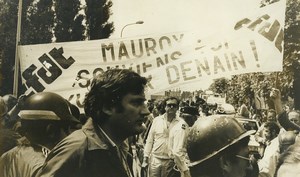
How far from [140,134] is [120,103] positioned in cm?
30

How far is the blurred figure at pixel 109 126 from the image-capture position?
2035 millimetres

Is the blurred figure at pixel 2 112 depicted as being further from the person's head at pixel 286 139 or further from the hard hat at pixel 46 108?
the person's head at pixel 286 139

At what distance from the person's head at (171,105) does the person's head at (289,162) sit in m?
0.59

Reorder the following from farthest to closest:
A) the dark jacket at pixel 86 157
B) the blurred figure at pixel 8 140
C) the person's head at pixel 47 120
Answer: the blurred figure at pixel 8 140 < the person's head at pixel 47 120 < the dark jacket at pixel 86 157

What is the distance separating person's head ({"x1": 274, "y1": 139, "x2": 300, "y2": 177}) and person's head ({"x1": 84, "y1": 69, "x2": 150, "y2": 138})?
0.74 m

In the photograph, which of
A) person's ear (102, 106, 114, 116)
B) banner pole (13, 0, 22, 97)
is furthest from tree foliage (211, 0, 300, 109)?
banner pole (13, 0, 22, 97)

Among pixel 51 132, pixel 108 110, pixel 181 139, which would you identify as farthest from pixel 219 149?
pixel 51 132

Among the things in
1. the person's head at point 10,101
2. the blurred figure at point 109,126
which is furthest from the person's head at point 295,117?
the person's head at point 10,101

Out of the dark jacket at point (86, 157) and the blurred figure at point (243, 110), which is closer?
the dark jacket at point (86, 157)

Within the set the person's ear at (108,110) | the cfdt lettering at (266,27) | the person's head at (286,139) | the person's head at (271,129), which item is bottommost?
the person's head at (286,139)

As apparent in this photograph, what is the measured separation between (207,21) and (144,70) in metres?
0.43

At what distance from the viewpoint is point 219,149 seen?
2250mm

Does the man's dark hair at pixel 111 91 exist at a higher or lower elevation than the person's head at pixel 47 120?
higher

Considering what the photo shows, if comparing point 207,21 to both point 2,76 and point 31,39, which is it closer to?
point 31,39
